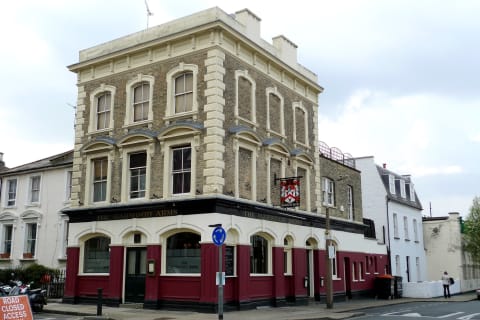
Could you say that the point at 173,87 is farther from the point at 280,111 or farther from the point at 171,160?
the point at 280,111

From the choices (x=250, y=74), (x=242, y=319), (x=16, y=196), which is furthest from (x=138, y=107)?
(x=16, y=196)

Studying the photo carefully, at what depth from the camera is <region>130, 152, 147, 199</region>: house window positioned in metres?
23.1

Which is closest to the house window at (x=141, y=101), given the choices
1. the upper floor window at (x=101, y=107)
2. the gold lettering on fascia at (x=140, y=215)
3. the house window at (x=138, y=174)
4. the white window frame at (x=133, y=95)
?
the white window frame at (x=133, y=95)

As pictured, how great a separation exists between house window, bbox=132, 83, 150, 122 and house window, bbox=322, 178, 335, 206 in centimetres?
1147

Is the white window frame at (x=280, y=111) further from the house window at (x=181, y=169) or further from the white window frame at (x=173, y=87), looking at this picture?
the house window at (x=181, y=169)

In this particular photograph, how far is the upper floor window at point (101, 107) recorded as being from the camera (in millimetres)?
25016

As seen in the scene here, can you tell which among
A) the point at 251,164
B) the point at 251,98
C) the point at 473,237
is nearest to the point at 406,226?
the point at 473,237

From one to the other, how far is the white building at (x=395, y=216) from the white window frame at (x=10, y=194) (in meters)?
24.2

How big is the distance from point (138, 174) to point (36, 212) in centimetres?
1266

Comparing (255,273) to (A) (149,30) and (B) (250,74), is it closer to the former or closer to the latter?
(B) (250,74)

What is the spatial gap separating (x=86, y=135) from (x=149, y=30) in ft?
18.7

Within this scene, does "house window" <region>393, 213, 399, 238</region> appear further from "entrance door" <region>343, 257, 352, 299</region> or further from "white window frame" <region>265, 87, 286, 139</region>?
"white window frame" <region>265, 87, 286, 139</region>

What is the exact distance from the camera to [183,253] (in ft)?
70.0

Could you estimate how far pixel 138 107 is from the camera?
78.7ft
